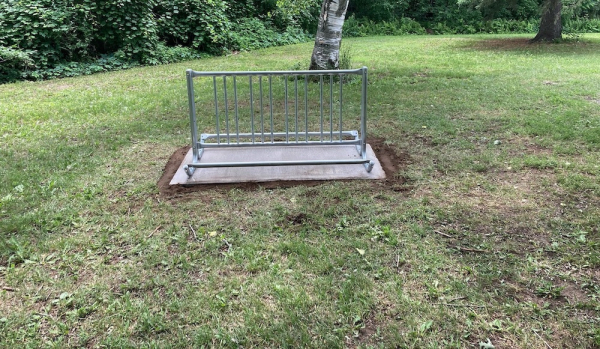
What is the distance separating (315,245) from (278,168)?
5.41 feet

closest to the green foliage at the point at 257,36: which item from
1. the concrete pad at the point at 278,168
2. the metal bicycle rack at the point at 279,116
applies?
the metal bicycle rack at the point at 279,116

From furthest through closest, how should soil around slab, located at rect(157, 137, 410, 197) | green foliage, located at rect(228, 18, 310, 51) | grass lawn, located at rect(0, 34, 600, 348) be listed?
green foliage, located at rect(228, 18, 310, 51) → soil around slab, located at rect(157, 137, 410, 197) → grass lawn, located at rect(0, 34, 600, 348)

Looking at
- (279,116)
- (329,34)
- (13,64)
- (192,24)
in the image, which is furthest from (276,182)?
(192,24)

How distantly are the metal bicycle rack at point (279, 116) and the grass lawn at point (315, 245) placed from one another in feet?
1.83

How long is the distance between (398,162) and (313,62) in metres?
4.71

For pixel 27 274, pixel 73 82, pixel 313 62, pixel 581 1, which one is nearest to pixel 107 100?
pixel 73 82

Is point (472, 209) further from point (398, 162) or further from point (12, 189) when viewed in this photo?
point (12, 189)

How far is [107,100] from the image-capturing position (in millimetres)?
8258

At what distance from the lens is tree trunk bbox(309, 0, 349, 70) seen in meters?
8.61

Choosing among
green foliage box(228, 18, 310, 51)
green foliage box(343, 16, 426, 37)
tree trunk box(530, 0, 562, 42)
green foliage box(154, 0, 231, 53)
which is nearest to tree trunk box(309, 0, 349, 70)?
green foliage box(154, 0, 231, 53)

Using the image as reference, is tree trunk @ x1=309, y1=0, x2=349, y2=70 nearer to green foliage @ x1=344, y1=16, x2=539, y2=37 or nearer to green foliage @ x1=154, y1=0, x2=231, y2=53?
green foliage @ x1=154, y1=0, x2=231, y2=53

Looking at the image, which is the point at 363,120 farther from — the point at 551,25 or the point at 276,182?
the point at 551,25

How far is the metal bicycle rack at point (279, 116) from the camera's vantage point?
15.2 ft

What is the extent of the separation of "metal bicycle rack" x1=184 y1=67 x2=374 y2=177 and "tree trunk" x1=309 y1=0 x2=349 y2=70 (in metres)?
0.36
